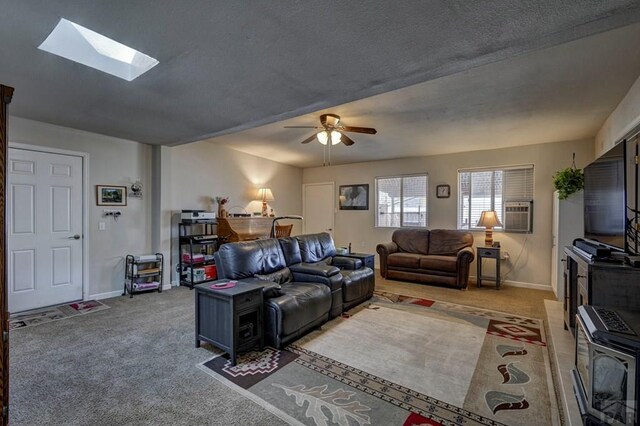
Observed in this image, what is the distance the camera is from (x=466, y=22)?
1.70m

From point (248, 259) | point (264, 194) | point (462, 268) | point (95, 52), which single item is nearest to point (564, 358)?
point (462, 268)

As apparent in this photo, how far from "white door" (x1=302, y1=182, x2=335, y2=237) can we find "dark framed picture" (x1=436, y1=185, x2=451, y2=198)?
255 cm

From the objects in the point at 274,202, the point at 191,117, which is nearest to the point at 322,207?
the point at 274,202

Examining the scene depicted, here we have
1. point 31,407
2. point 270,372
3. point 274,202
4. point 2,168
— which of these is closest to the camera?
point 2,168

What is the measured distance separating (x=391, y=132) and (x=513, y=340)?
3.07 m

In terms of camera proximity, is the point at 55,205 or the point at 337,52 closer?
the point at 337,52

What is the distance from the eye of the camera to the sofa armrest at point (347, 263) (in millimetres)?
4285

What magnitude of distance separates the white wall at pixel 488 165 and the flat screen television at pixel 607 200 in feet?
7.89

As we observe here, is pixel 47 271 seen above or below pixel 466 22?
below

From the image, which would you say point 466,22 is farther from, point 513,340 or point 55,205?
point 55,205

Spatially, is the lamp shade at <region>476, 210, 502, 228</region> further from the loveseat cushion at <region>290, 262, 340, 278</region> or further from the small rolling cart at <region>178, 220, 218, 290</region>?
the small rolling cart at <region>178, 220, 218, 290</region>

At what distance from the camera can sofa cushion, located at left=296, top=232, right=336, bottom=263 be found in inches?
165

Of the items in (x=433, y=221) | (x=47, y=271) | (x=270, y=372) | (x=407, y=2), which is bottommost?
(x=270, y=372)

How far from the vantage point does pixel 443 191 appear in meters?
6.04
